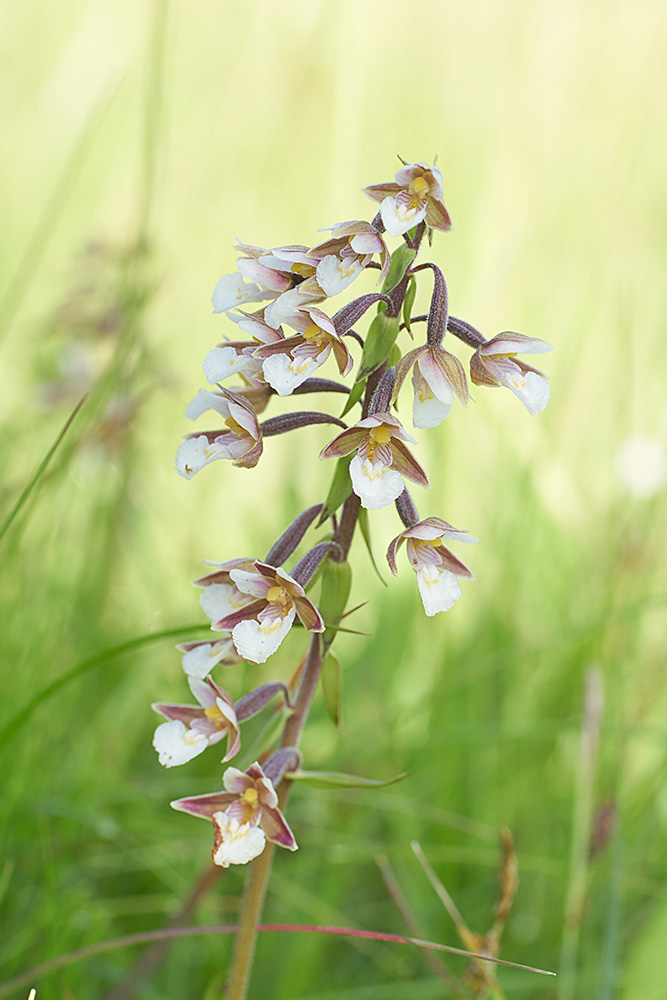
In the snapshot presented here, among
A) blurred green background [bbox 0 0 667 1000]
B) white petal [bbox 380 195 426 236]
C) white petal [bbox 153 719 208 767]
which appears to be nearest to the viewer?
white petal [bbox 380 195 426 236]

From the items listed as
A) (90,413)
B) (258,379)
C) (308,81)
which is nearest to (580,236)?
(308,81)

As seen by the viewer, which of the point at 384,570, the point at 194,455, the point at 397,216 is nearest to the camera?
the point at 397,216

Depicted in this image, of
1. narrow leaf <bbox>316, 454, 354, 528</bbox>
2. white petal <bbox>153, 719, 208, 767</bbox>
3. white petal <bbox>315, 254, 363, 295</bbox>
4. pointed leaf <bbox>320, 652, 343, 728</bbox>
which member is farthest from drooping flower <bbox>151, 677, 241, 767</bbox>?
white petal <bbox>315, 254, 363, 295</bbox>

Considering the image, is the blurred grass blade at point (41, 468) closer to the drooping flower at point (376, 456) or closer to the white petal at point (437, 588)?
the drooping flower at point (376, 456)

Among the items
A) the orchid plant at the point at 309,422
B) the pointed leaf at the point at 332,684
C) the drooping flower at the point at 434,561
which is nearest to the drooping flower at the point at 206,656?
the orchid plant at the point at 309,422

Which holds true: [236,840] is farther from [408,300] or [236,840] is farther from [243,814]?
[408,300]

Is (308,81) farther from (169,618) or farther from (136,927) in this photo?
(136,927)

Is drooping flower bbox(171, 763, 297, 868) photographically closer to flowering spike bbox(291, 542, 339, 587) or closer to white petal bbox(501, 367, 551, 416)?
flowering spike bbox(291, 542, 339, 587)

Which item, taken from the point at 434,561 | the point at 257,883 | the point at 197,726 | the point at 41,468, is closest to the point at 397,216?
the point at 434,561
